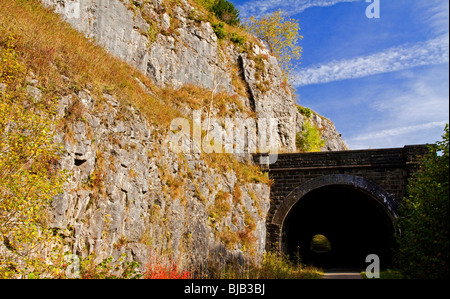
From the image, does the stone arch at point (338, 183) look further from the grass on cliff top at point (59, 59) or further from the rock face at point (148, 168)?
the grass on cliff top at point (59, 59)

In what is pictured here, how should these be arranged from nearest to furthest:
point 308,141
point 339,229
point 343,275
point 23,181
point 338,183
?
point 23,181 < point 343,275 < point 338,183 < point 339,229 < point 308,141

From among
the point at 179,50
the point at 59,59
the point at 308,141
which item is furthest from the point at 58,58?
the point at 308,141

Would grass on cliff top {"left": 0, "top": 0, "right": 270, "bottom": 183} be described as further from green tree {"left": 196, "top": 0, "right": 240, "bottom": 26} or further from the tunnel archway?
green tree {"left": 196, "top": 0, "right": 240, "bottom": 26}

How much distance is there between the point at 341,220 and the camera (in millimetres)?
27844

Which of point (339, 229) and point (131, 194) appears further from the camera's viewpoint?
point (339, 229)

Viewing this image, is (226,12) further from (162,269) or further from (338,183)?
(162,269)

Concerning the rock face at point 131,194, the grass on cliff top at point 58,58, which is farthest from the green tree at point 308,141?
the grass on cliff top at point 58,58

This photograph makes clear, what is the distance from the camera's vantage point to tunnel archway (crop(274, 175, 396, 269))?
18.2 m

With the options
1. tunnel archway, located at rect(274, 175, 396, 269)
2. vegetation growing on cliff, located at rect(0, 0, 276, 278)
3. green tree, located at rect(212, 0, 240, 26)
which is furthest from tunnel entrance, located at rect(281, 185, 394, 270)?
green tree, located at rect(212, 0, 240, 26)

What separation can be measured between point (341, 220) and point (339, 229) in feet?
3.15

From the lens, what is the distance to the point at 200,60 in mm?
21047

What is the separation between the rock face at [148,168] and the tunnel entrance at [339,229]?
5148 millimetres

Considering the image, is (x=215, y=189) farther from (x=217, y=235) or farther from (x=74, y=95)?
(x=74, y=95)
